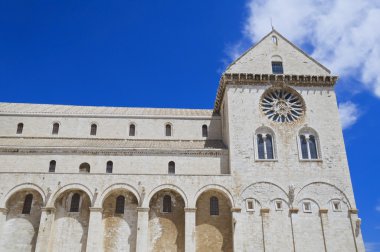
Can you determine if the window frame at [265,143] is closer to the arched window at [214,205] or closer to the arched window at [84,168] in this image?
the arched window at [214,205]

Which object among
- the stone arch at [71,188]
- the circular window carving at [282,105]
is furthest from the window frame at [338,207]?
the stone arch at [71,188]

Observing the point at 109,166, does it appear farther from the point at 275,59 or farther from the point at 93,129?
the point at 275,59

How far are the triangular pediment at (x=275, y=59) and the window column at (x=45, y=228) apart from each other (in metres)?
16.1

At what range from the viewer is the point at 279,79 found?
2989 cm

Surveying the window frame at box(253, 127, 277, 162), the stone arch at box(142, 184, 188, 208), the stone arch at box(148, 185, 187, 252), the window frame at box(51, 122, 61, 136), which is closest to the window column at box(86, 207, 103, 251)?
the stone arch at box(142, 184, 188, 208)

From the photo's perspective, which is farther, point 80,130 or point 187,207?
point 80,130

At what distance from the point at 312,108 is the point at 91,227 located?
1806 centimetres

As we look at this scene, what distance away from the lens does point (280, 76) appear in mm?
29828

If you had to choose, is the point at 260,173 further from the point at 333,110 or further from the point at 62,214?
the point at 62,214

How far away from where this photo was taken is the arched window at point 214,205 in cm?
2664

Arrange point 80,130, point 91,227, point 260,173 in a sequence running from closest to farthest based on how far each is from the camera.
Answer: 1. point 91,227
2. point 260,173
3. point 80,130

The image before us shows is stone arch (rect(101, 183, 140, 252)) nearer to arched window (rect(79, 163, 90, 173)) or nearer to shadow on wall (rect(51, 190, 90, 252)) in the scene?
shadow on wall (rect(51, 190, 90, 252))

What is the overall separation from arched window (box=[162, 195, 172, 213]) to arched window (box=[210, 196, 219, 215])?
9.32 ft

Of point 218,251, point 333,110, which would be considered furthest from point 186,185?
point 333,110
